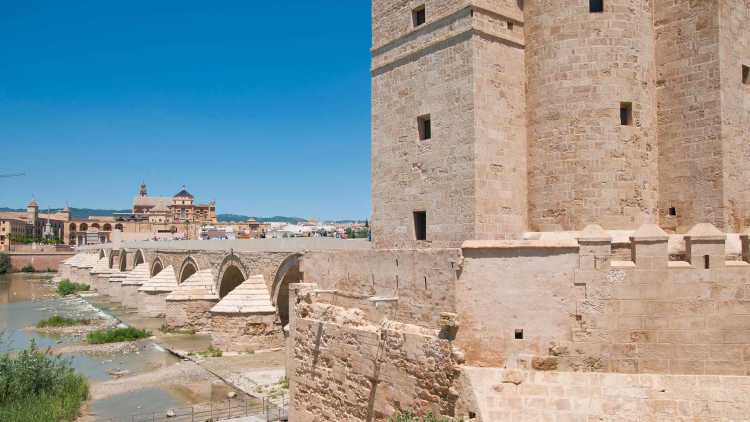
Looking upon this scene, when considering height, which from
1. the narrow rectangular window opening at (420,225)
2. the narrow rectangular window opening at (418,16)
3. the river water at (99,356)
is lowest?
the river water at (99,356)

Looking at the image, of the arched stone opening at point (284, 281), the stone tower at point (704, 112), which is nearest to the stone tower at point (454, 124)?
the stone tower at point (704, 112)

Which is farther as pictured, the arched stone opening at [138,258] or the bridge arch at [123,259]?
the bridge arch at [123,259]

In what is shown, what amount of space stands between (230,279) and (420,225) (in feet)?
53.9

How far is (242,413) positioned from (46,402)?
16.3ft

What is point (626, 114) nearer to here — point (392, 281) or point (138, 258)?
point (392, 281)

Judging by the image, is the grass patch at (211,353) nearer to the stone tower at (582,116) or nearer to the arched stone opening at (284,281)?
the arched stone opening at (284,281)

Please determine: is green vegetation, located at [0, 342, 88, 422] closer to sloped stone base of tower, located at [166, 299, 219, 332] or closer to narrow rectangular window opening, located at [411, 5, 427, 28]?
sloped stone base of tower, located at [166, 299, 219, 332]

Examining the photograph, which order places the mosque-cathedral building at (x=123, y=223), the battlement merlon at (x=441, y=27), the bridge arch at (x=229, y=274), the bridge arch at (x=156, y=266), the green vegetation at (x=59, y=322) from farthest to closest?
1. the mosque-cathedral building at (x=123, y=223)
2. the bridge arch at (x=156, y=266)
3. the green vegetation at (x=59, y=322)
4. the bridge arch at (x=229, y=274)
5. the battlement merlon at (x=441, y=27)

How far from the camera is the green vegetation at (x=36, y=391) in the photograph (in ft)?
44.9

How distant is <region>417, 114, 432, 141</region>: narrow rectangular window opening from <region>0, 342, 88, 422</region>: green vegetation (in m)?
10.8

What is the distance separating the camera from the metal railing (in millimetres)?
13742

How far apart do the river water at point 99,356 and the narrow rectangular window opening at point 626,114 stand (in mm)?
12585

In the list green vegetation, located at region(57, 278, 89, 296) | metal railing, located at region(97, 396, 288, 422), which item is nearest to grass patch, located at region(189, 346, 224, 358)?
metal railing, located at region(97, 396, 288, 422)

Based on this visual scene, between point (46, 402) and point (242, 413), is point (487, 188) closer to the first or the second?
point (242, 413)
